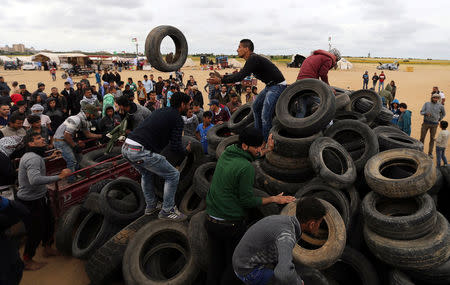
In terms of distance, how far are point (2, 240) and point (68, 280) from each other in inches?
64.3

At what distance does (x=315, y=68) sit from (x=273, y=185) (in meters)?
2.89

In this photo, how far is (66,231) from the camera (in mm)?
4945

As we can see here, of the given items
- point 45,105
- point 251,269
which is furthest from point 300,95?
point 45,105

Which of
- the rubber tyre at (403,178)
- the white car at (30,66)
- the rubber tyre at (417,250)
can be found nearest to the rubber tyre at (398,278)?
the rubber tyre at (417,250)

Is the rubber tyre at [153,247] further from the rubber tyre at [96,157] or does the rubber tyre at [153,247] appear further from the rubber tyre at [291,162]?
the rubber tyre at [96,157]

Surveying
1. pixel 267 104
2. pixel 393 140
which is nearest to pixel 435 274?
pixel 393 140

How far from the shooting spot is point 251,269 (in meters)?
2.45

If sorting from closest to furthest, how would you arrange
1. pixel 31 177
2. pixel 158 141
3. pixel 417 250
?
1. pixel 417 250
2. pixel 158 141
3. pixel 31 177

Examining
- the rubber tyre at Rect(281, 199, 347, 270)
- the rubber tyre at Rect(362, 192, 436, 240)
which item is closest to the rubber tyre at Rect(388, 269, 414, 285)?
the rubber tyre at Rect(362, 192, 436, 240)

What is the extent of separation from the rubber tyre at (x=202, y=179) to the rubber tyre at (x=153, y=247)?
66 centimetres

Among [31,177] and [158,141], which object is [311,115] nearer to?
[158,141]

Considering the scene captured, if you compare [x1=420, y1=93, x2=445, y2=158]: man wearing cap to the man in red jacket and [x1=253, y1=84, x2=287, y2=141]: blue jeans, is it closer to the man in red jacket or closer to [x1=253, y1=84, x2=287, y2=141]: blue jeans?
the man in red jacket

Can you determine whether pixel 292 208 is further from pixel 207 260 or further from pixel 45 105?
→ pixel 45 105

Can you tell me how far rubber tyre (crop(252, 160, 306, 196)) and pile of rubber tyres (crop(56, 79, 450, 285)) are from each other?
2 cm
